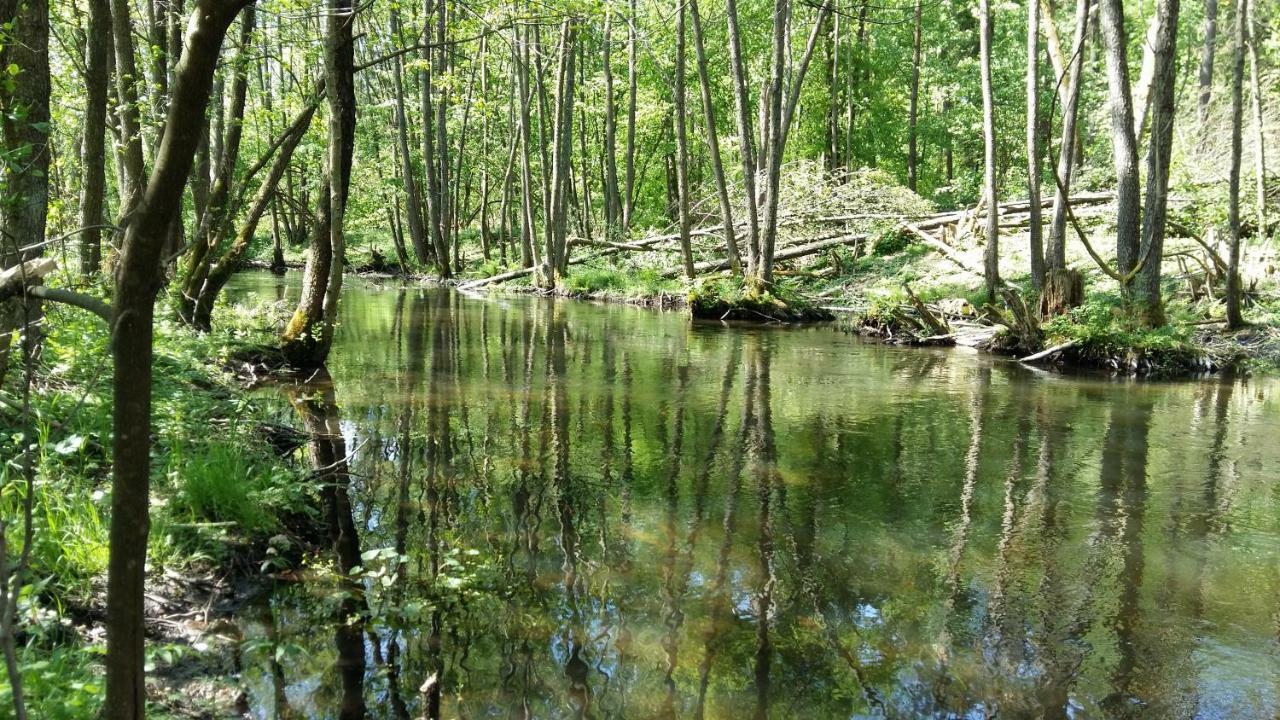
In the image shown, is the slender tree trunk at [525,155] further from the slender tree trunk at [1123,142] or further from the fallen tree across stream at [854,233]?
the slender tree trunk at [1123,142]

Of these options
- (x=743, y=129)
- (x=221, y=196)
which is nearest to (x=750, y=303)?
(x=743, y=129)

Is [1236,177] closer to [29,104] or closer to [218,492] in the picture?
[218,492]

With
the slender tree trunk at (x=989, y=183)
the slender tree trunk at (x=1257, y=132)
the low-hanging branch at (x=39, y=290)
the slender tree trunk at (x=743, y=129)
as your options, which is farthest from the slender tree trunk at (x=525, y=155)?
the low-hanging branch at (x=39, y=290)

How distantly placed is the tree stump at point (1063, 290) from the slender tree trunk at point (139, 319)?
14.9 metres

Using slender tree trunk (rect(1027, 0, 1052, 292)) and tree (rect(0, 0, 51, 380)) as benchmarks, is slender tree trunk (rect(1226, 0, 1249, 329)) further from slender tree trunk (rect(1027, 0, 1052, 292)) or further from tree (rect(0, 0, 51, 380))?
tree (rect(0, 0, 51, 380))

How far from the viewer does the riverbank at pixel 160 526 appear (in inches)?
131

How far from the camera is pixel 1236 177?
47.4 feet

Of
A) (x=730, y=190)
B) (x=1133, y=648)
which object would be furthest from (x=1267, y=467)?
(x=730, y=190)

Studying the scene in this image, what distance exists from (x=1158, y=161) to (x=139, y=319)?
14.6m

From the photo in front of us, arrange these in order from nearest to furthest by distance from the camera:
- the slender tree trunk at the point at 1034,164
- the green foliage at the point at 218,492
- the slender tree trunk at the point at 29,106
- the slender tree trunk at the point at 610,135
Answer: the green foliage at the point at 218,492 → the slender tree trunk at the point at 29,106 → the slender tree trunk at the point at 1034,164 → the slender tree trunk at the point at 610,135

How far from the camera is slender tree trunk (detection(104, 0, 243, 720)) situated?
205 centimetres

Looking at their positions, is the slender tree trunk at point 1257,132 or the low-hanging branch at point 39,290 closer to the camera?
the low-hanging branch at point 39,290

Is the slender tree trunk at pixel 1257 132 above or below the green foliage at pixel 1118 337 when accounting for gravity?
above

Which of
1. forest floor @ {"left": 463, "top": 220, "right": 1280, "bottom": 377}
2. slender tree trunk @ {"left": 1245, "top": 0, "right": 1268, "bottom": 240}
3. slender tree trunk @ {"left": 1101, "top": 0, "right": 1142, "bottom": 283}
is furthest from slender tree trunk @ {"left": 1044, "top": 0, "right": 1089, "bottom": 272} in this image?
slender tree trunk @ {"left": 1245, "top": 0, "right": 1268, "bottom": 240}
